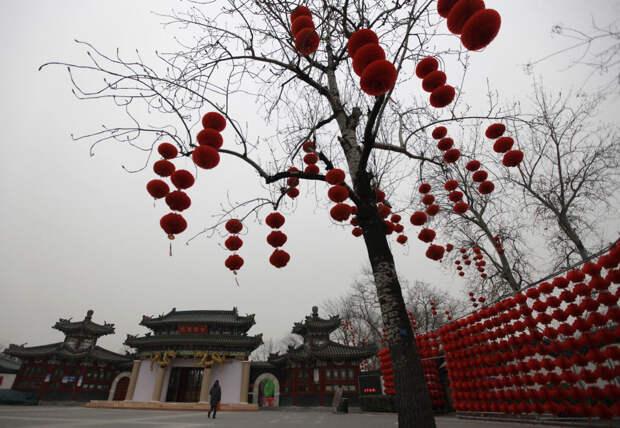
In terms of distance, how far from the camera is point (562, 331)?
4.54 m

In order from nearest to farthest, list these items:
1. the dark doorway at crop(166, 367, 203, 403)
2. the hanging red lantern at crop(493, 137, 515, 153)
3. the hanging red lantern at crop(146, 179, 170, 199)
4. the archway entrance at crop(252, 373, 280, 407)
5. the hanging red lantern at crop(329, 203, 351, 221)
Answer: the hanging red lantern at crop(146, 179, 170, 199) < the hanging red lantern at crop(329, 203, 351, 221) < the hanging red lantern at crop(493, 137, 515, 153) < the dark doorway at crop(166, 367, 203, 403) < the archway entrance at crop(252, 373, 280, 407)

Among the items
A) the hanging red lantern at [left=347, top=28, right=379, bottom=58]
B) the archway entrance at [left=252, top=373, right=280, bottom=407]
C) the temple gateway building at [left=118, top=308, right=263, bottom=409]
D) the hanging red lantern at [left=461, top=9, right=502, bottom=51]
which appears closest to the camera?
the hanging red lantern at [left=461, top=9, right=502, bottom=51]

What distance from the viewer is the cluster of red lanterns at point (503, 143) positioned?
3928 mm

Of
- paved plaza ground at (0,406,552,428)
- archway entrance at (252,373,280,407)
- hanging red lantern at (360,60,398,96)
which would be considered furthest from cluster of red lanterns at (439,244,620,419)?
archway entrance at (252,373,280,407)

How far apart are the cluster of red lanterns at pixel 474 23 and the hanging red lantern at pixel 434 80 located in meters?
0.48

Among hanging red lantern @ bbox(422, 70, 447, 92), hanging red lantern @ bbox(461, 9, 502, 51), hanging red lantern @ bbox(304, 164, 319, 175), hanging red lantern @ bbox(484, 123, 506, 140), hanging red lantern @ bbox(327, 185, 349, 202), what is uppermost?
hanging red lantern @ bbox(484, 123, 506, 140)

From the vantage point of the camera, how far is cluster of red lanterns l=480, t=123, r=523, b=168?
155 inches

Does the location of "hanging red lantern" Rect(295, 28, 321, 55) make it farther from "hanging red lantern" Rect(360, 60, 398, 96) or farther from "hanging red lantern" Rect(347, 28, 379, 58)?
"hanging red lantern" Rect(360, 60, 398, 96)

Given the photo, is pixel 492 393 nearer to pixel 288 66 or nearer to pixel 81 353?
A: pixel 288 66

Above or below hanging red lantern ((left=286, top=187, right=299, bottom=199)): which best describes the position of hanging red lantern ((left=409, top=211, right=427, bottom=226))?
below

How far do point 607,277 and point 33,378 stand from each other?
97.0ft

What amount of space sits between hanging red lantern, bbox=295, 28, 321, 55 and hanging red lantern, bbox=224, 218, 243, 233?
91.2 inches

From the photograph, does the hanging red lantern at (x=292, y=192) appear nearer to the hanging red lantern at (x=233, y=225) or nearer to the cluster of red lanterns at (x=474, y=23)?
the hanging red lantern at (x=233, y=225)

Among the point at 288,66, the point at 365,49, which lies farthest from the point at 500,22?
the point at 288,66
